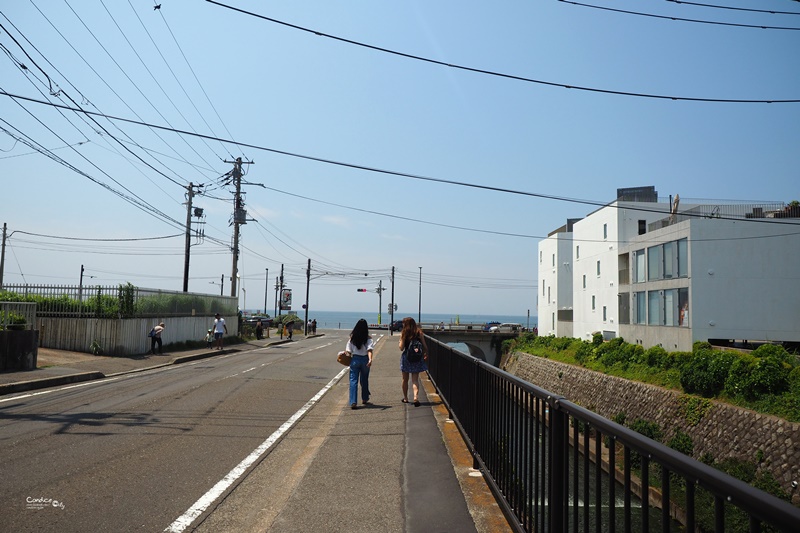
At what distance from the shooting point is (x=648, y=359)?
27344 millimetres

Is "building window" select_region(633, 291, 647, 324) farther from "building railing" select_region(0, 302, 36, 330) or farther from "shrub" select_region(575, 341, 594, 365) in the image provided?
"building railing" select_region(0, 302, 36, 330)

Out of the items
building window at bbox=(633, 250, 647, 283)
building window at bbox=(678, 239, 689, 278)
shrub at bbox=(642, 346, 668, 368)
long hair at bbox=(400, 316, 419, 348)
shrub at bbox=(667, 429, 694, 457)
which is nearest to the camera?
long hair at bbox=(400, 316, 419, 348)

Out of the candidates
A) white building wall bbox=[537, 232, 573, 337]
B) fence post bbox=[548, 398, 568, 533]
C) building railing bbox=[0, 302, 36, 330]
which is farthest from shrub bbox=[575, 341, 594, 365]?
fence post bbox=[548, 398, 568, 533]

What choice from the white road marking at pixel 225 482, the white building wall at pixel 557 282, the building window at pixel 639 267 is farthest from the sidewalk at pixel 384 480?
the white building wall at pixel 557 282

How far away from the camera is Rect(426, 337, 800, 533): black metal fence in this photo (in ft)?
6.53

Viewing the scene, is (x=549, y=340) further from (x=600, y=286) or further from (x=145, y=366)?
(x=145, y=366)

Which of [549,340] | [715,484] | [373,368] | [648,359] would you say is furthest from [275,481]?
[549,340]

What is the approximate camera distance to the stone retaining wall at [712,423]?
1565 centimetres

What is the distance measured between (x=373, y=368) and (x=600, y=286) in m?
28.4

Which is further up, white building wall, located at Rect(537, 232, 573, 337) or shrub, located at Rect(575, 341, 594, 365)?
white building wall, located at Rect(537, 232, 573, 337)

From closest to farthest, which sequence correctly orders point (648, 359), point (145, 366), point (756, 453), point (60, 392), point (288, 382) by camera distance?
point (60, 392) < point (288, 382) < point (756, 453) < point (145, 366) < point (648, 359)

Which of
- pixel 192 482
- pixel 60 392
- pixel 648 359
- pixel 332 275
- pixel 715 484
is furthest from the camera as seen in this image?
pixel 332 275

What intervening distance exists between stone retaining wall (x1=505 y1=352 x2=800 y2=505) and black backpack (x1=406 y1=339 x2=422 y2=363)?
1048 centimetres

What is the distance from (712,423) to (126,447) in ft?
60.0
